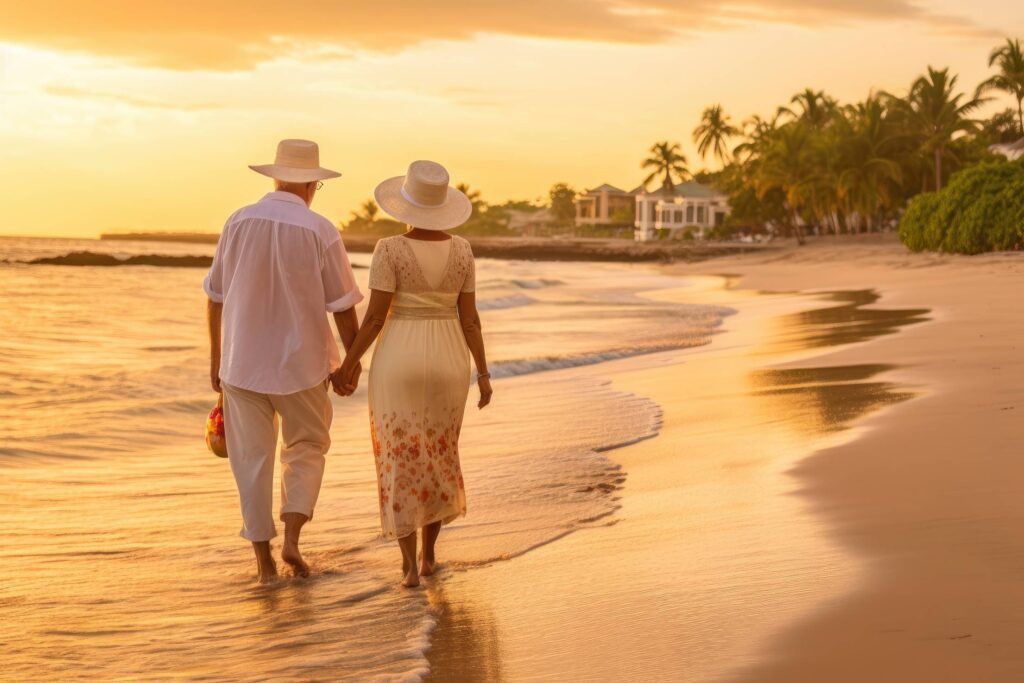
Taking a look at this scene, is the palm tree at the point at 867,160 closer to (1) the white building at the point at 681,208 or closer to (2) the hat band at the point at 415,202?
(1) the white building at the point at 681,208

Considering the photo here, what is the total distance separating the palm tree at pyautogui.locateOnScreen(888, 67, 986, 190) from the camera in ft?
196

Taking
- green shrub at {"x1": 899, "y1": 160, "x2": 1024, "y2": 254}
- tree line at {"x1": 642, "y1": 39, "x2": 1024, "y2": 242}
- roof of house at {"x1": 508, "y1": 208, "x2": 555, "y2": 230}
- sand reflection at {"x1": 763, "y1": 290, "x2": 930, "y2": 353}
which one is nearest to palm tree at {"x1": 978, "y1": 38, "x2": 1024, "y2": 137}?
tree line at {"x1": 642, "y1": 39, "x2": 1024, "y2": 242}

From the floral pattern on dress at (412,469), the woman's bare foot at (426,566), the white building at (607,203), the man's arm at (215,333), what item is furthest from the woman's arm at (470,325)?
the white building at (607,203)

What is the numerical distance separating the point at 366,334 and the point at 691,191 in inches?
4151

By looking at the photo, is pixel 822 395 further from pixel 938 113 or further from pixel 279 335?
pixel 938 113

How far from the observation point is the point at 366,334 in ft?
16.0

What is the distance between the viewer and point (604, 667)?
3.50 m

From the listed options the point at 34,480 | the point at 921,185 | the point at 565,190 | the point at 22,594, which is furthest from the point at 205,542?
the point at 565,190

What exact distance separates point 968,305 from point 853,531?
42.8 ft

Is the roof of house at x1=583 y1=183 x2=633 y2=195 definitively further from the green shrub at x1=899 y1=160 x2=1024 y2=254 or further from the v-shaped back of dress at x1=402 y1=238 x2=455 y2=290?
the v-shaped back of dress at x1=402 y1=238 x2=455 y2=290

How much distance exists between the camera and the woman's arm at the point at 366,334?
485 centimetres

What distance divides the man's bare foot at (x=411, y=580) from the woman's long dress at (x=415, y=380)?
6.6 inches

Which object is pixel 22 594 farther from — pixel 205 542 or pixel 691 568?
pixel 691 568

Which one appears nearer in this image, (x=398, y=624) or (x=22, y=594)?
(x=398, y=624)
